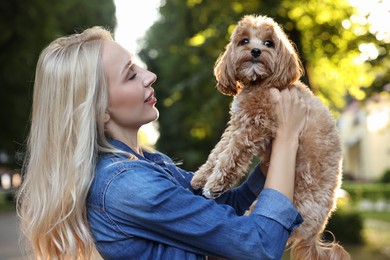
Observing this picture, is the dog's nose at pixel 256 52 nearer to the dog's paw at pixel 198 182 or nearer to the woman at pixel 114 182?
the woman at pixel 114 182

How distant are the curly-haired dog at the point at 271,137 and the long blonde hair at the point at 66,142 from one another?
633mm

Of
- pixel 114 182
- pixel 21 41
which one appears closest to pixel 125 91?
pixel 114 182

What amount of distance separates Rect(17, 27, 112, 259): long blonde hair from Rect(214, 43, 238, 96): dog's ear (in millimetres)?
701

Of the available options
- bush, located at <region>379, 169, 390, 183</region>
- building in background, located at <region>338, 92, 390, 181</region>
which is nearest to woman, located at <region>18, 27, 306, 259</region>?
bush, located at <region>379, 169, 390, 183</region>

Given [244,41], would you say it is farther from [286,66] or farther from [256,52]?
[286,66]

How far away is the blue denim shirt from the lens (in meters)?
2.33

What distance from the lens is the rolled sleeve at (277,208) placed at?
2357 mm

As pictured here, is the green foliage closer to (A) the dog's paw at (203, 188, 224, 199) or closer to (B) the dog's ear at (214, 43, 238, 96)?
(B) the dog's ear at (214, 43, 238, 96)

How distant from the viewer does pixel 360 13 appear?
38.7ft

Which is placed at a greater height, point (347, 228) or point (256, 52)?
point (256, 52)

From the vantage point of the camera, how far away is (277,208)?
93.2 inches

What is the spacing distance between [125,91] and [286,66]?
30.5 inches

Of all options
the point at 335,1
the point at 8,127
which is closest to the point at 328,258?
the point at 335,1

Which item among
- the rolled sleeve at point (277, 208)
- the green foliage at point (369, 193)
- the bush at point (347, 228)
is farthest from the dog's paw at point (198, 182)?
the green foliage at point (369, 193)
